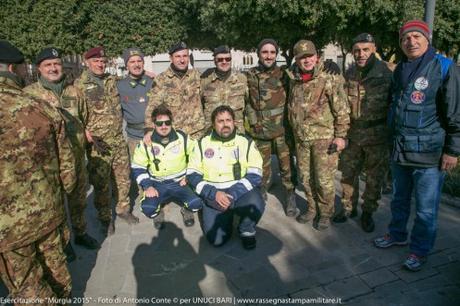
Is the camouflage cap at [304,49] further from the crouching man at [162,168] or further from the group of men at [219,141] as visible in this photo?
the crouching man at [162,168]

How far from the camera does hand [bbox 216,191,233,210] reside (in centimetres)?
390

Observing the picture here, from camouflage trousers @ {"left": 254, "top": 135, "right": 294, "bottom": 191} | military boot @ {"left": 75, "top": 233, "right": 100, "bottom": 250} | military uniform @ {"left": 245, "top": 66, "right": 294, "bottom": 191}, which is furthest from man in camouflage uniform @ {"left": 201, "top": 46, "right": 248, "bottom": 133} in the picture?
military boot @ {"left": 75, "top": 233, "right": 100, "bottom": 250}

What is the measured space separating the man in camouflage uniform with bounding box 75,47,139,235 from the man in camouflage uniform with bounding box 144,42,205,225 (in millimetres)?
453

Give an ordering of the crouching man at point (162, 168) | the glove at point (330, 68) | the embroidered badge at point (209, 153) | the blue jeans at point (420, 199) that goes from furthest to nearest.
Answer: the crouching man at point (162, 168), the embroidered badge at point (209, 153), the glove at point (330, 68), the blue jeans at point (420, 199)

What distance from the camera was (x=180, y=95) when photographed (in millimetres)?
4777

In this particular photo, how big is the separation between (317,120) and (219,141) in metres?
1.15

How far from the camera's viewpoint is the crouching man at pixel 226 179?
4012mm

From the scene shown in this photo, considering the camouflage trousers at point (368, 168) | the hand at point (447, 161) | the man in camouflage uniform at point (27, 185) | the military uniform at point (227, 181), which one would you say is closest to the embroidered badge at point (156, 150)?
the military uniform at point (227, 181)

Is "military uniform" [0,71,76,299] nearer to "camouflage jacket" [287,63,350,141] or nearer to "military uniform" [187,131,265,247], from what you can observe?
"military uniform" [187,131,265,247]

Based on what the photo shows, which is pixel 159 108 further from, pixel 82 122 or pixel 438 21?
pixel 438 21

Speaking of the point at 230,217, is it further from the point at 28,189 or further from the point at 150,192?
the point at 28,189

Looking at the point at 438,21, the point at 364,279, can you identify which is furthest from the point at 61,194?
the point at 438,21

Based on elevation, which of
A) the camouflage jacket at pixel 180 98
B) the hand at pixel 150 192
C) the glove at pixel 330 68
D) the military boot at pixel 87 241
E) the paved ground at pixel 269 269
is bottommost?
the paved ground at pixel 269 269

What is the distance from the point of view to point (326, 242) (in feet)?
13.1
